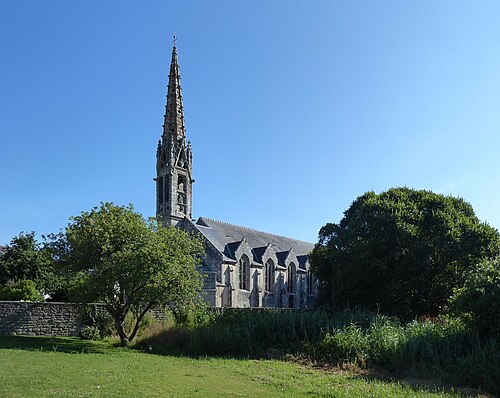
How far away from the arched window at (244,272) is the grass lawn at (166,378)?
27.3m

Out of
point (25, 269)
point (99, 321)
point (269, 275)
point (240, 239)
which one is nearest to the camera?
point (99, 321)

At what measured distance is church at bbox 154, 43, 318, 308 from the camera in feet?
127

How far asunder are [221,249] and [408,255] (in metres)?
19.3

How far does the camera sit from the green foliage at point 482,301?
13.0 metres

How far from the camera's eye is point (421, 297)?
24469 millimetres

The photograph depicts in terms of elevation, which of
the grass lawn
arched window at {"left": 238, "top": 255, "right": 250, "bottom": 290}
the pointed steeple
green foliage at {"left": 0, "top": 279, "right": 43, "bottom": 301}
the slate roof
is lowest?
the grass lawn

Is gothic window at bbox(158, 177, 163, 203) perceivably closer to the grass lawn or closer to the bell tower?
the bell tower

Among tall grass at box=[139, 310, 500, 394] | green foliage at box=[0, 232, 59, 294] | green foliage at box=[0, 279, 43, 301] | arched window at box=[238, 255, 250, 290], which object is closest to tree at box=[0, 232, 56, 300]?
green foliage at box=[0, 232, 59, 294]

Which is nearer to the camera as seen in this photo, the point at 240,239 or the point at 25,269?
the point at 25,269

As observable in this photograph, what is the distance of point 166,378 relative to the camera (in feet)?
33.3

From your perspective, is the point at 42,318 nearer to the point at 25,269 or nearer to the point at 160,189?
the point at 25,269

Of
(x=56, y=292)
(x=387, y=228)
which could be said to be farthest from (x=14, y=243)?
(x=387, y=228)

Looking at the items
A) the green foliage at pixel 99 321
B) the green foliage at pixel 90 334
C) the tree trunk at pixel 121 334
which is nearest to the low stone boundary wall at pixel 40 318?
the green foliage at pixel 99 321

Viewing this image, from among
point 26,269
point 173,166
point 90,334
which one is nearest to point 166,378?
point 90,334
